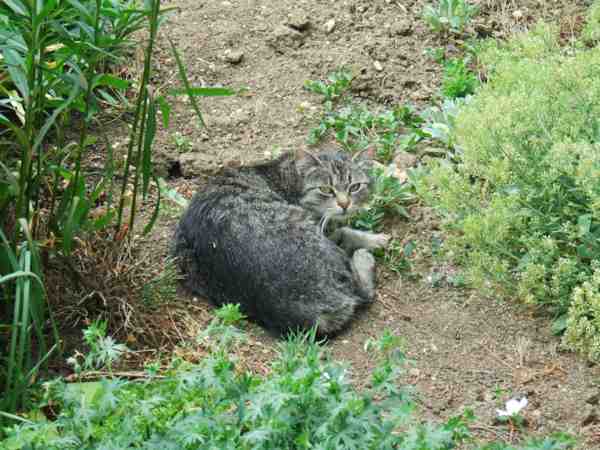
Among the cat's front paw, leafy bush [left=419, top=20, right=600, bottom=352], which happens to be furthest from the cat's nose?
leafy bush [left=419, top=20, right=600, bottom=352]

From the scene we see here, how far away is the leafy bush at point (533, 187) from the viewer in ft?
13.5

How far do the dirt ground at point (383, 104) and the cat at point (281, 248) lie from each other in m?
0.14

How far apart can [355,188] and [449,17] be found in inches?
74.9

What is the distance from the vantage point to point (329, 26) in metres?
6.68

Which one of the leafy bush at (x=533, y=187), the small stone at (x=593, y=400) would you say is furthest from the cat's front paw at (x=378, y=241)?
the small stone at (x=593, y=400)

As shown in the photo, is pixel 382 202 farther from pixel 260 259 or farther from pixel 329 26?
pixel 329 26

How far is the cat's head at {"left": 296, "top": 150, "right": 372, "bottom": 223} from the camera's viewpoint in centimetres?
526

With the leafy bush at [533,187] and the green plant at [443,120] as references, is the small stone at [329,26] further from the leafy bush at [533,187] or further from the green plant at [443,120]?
the leafy bush at [533,187]

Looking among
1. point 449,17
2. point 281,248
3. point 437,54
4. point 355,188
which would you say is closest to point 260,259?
point 281,248

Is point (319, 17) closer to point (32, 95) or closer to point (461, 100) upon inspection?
point (461, 100)

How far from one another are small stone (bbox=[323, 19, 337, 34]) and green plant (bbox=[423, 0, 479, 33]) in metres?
0.65

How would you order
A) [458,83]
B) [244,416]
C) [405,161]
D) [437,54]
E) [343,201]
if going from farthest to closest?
[437,54] < [458,83] < [405,161] < [343,201] < [244,416]

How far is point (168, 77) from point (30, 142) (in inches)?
114

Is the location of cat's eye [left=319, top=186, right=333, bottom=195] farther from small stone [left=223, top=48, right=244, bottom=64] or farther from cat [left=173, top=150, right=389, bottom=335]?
small stone [left=223, top=48, right=244, bottom=64]
